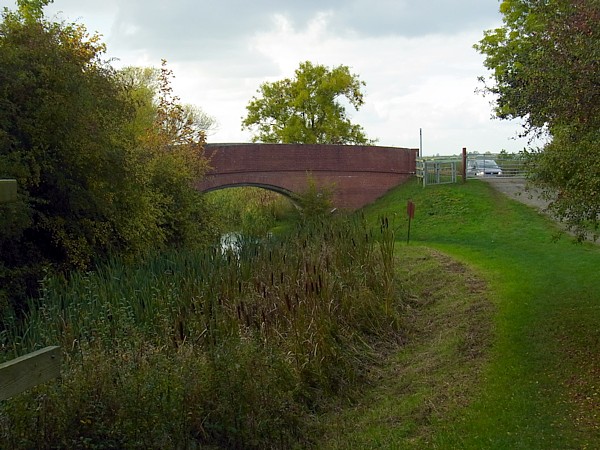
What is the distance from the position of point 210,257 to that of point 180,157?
9.08 m

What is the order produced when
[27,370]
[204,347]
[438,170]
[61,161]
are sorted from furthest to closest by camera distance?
1. [438,170]
2. [61,161]
3. [204,347]
4. [27,370]

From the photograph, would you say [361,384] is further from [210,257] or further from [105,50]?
[105,50]

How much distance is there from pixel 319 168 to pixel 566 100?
25.2 m

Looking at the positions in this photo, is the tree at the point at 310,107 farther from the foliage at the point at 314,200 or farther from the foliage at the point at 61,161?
the foliage at the point at 61,161

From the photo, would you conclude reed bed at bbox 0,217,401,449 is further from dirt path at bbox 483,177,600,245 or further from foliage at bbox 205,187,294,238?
foliage at bbox 205,187,294,238

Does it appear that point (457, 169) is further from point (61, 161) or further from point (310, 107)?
point (61, 161)

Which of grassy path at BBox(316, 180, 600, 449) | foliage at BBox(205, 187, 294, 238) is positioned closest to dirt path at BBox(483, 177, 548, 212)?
grassy path at BBox(316, 180, 600, 449)

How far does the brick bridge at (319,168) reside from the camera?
97.3 feet

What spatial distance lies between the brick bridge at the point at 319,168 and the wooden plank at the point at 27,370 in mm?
25636

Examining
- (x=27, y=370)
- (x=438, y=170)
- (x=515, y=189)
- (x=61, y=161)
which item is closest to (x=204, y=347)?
(x=27, y=370)

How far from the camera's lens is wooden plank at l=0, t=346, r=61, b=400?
3.16 metres

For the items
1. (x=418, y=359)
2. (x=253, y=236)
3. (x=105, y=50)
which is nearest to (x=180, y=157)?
(x=105, y=50)

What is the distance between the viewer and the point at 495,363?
8.50 metres

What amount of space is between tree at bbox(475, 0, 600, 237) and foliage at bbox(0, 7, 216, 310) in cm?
748
